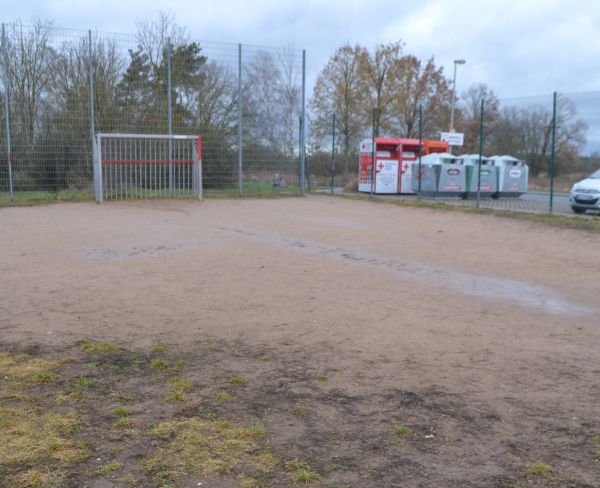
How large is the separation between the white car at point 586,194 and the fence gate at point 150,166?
1065cm

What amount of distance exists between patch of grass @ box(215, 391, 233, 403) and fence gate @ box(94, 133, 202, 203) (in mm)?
15640

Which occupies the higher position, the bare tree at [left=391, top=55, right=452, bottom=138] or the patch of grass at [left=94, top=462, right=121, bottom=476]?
the bare tree at [left=391, top=55, right=452, bottom=138]

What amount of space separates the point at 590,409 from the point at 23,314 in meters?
4.83

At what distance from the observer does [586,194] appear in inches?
627

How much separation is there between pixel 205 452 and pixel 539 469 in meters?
1.64

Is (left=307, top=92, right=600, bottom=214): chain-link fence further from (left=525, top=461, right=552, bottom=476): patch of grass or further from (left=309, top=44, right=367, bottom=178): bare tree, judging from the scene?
(left=525, top=461, right=552, bottom=476): patch of grass

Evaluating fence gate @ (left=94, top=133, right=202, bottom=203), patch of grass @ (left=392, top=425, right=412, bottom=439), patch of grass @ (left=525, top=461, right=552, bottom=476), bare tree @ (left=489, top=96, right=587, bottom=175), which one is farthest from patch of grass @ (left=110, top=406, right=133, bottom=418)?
fence gate @ (left=94, top=133, right=202, bottom=203)

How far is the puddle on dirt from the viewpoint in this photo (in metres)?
6.59

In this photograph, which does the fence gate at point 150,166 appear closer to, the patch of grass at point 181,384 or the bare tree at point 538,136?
the bare tree at point 538,136

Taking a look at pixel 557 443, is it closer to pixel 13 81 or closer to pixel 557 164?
pixel 557 164

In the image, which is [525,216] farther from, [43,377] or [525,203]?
[43,377]

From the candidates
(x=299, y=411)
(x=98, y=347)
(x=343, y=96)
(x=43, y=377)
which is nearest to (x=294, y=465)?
(x=299, y=411)

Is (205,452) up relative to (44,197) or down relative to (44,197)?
down

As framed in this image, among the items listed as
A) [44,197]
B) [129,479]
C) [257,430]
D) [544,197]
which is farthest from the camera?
[544,197]
